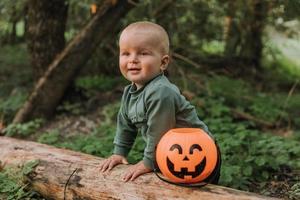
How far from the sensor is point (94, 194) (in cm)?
373

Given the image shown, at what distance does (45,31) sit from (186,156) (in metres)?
4.08

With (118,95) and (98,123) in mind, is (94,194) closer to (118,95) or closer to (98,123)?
(98,123)

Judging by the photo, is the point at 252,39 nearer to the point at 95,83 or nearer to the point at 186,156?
the point at 95,83

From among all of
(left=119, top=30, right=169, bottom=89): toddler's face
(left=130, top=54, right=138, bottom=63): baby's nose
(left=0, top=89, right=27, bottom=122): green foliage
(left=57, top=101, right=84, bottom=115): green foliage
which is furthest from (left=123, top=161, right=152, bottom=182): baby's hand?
(left=0, top=89, right=27, bottom=122): green foliage

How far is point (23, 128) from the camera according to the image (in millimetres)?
6242

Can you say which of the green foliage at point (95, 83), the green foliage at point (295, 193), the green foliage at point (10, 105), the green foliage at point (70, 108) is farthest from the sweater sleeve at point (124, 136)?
the green foliage at point (95, 83)

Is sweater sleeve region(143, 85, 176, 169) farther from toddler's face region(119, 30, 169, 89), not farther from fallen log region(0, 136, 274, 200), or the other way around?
fallen log region(0, 136, 274, 200)

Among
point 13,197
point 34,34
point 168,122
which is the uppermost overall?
point 34,34

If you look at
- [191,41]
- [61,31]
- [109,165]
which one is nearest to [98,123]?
[61,31]

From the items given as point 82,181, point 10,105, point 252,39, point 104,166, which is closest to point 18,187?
point 82,181

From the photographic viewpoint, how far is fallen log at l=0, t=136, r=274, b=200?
11.1ft

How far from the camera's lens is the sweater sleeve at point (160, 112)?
3512 millimetres

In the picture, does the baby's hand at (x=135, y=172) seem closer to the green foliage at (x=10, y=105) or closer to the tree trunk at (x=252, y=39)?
the green foliage at (x=10, y=105)

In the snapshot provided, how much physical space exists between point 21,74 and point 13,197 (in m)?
4.93
